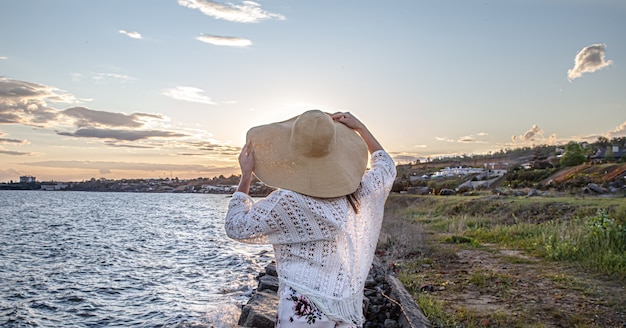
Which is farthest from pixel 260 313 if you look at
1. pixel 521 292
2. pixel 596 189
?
pixel 596 189

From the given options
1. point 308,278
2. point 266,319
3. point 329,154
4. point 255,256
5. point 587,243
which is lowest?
point 255,256

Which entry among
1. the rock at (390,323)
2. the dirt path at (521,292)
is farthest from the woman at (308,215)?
the rock at (390,323)

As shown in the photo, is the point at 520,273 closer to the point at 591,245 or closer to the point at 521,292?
the point at 521,292

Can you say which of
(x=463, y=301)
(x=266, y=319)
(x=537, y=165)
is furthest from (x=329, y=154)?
(x=537, y=165)

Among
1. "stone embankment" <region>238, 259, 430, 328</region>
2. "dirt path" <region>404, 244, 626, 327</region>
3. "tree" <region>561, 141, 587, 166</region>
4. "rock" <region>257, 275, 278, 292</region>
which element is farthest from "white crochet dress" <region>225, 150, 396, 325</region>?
"tree" <region>561, 141, 587, 166</region>

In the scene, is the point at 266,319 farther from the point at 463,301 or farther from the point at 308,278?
the point at 308,278

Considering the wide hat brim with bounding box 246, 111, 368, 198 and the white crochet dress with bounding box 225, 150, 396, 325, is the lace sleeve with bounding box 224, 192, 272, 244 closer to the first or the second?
the white crochet dress with bounding box 225, 150, 396, 325

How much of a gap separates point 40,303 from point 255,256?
924 centimetres

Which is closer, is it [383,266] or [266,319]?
[266,319]

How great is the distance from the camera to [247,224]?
8.22 feet

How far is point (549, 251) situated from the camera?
10656 millimetres

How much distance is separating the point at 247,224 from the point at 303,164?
428 mm

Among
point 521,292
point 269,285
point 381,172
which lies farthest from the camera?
point 269,285

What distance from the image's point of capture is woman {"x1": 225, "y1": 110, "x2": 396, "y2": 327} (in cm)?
251
